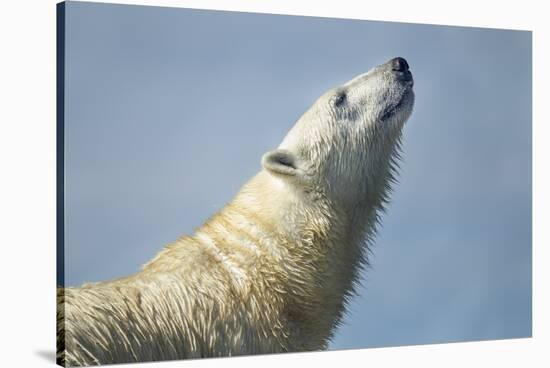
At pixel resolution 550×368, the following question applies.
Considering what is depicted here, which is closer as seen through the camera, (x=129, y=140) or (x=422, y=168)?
(x=129, y=140)

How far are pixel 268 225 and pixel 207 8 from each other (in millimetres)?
1473

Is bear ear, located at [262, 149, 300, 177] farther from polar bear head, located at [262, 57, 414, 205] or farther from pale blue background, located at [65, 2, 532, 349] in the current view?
pale blue background, located at [65, 2, 532, 349]

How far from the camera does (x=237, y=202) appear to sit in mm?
5672

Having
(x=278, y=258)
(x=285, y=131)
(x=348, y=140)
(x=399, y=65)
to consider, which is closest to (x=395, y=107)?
(x=399, y=65)

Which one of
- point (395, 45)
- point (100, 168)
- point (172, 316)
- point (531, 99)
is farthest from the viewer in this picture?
point (531, 99)

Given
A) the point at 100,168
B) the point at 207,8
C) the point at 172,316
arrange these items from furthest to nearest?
1. the point at 207,8
2. the point at 100,168
3. the point at 172,316

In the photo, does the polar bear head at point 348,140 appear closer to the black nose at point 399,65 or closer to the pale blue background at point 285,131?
the black nose at point 399,65

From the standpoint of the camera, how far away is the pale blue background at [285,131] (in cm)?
545

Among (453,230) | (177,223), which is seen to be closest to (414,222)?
(453,230)

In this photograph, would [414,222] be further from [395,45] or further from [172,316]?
[172,316]

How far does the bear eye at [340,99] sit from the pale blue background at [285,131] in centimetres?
30

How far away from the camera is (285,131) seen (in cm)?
600

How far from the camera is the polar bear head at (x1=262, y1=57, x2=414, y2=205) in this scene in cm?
568

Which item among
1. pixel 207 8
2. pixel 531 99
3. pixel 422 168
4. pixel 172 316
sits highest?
pixel 207 8
